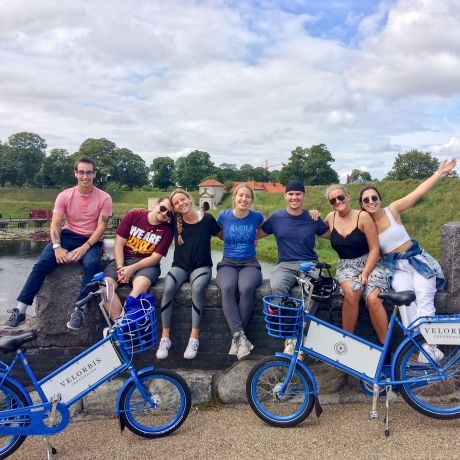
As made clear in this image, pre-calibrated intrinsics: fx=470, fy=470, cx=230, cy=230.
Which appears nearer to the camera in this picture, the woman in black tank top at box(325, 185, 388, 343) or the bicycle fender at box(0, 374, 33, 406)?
the bicycle fender at box(0, 374, 33, 406)

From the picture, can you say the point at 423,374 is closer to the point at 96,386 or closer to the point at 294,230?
the point at 294,230

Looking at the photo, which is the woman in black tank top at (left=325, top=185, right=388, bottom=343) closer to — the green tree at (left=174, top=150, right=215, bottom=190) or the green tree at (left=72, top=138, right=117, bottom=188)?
the green tree at (left=72, top=138, right=117, bottom=188)

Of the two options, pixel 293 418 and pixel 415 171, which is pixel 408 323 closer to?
pixel 293 418

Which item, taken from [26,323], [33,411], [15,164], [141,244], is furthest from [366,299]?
[15,164]

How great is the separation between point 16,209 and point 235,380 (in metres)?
65.7

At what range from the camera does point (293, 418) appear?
3.71 metres

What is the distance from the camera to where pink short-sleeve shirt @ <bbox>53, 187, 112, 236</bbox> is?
15.0ft

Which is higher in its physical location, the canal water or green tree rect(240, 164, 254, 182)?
green tree rect(240, 164, 254, 182)

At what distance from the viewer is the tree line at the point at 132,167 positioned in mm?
64750

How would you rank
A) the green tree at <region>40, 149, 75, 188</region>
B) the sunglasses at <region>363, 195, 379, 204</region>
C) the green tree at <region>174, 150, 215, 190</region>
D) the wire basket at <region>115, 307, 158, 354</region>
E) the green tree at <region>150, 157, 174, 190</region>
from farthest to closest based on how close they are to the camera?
A: 1. the green tree at <region>150, 157, 174, 190</region>
2. the green tree at <region>174, 150, 215, 190</region>
3. the green tree at <region>40, 149, 75, 188</region>
4. the sunglasses at <region>363, 195, 379, 204</region>
5. the wire basket at <region>115, 307, 158, 354</region>

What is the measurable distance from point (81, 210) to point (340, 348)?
274 centimetres

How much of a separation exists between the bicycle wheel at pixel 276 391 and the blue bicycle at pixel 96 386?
21.5 inches

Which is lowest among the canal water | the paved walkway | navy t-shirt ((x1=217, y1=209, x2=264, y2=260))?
the canal water

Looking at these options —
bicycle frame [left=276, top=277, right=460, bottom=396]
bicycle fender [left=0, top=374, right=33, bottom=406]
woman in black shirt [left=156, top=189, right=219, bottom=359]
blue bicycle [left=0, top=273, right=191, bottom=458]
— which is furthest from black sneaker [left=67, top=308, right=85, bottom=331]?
bicycle frame [left=276, top=277, right=460, bottom=396]
